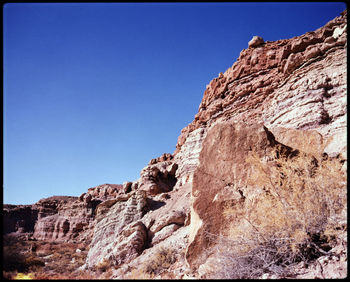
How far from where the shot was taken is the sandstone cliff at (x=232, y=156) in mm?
5809

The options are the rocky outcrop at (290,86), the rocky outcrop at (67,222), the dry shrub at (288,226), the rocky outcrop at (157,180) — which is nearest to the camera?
the dry shrub at (288,226)

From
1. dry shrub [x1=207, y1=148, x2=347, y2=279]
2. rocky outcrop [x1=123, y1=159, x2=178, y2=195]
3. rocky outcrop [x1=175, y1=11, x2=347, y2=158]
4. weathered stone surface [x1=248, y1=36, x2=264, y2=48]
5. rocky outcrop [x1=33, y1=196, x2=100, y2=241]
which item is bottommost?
rocky outcrop [x1=33, y1=196, x2=100, y2=241]

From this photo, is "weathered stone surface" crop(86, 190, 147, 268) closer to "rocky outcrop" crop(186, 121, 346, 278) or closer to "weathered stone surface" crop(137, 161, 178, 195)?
"rocky outcrop" crop(186, 121, 346, 278)

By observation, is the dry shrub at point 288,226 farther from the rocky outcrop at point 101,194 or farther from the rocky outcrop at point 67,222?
the rocky outcrop at point 101,194

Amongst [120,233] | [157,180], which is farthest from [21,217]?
[120,233]

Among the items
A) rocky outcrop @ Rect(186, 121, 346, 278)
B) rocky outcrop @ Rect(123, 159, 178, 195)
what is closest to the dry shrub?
rocky outcrop @ Rect(186, 121, 346, 278)

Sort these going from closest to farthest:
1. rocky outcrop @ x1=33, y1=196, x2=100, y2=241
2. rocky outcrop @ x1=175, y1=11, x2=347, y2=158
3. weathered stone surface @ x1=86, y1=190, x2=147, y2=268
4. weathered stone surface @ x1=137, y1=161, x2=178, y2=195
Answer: weathered stone surface @ x1=86, y1=190, x2=147, y2=268, rocky outcrop @ x1=175, y1=11, x2=347, y2=158, weathered stone surface @ x1=137, y1=161, x2=178, y2=195, rocky outcrop @ x1=33, y1=196, x2=100, y2=241

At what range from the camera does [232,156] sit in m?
6.69

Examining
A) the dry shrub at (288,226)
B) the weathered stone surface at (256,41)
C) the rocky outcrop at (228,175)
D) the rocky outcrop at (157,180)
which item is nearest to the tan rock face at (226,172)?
the rocky outcrop at (228,175)

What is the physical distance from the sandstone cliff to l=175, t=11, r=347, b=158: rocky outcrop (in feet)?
0.20

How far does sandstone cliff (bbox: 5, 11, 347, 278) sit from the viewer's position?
5809 mm

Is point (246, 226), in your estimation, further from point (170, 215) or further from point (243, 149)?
point (170, 215)

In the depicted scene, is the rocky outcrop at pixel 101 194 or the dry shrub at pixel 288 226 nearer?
the dry shrub at pixel 288 226

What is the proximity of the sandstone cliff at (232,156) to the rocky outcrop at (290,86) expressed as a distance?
60 millimetres
